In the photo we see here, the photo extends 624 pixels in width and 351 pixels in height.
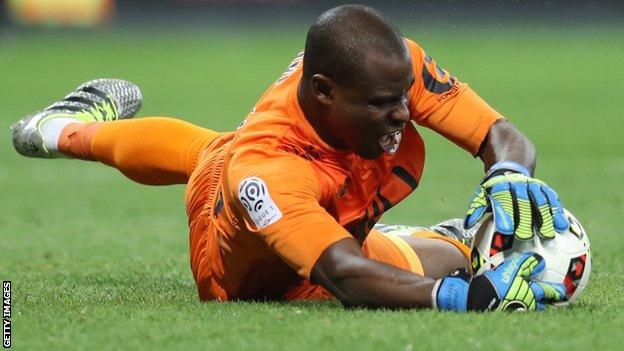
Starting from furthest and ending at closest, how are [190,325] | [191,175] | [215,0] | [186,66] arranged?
[215,0]
[186,66]
[191,175]
[190,325]

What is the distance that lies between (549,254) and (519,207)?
23cm

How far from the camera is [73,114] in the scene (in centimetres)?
697

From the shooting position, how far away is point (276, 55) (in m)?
27.7

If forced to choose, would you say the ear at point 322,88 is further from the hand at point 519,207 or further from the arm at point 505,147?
the arm at point 505,147

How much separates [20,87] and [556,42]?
47.6 ft

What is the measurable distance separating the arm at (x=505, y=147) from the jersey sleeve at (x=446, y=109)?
0.03 meters

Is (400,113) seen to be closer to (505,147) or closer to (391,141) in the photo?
(391,141)

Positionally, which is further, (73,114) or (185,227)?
(185,227)

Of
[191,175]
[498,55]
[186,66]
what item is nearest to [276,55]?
[186,66]

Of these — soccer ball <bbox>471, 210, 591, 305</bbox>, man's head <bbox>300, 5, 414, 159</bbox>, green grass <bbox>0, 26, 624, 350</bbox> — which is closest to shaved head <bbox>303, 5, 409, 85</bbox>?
man's head <bbox>300, 5, 414, 159</bbox>

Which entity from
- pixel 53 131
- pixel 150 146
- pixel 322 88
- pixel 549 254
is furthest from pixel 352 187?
pixel 53 131

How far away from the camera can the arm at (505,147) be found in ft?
17.6

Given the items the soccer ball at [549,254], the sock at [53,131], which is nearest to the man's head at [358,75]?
the soccer ball at [549,254]

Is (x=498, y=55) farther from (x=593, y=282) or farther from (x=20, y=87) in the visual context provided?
(x=593, y=282)
